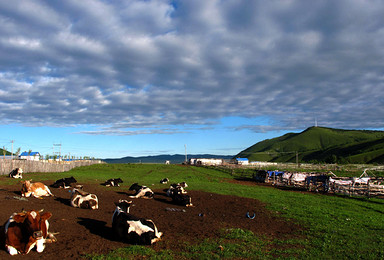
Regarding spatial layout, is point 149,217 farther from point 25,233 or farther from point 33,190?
point 33,190

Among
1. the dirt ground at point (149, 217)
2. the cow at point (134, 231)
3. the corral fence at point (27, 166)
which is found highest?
the corral fence at point (27, 166)

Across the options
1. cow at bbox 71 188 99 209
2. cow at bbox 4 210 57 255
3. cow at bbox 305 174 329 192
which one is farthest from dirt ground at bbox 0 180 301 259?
cow at bbox 305 174 329 192

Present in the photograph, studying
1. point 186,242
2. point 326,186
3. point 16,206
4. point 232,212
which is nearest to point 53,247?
point 186,242

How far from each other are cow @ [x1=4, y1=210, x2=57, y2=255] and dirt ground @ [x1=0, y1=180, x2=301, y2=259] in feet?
0.66

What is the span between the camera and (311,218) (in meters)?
13.3

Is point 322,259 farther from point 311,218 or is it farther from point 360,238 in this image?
point 311,218

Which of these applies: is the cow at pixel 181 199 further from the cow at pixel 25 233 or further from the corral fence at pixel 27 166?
the corral fence at pixel 27 166

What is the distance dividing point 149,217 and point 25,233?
18.8 ft

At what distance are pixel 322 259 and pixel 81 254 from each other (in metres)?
6.73

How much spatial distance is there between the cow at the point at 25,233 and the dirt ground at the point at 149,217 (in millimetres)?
203

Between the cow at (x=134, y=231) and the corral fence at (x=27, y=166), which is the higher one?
the corral fence at (x=27, y=166)

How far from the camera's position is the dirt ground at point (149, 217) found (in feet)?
26.1

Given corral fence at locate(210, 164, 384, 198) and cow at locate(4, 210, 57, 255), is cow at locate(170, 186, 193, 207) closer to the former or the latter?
cow at locate(4, 210, 57, 255)

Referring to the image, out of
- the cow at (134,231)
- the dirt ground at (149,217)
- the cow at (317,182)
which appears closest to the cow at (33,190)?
the dirt ground at (149,217)
